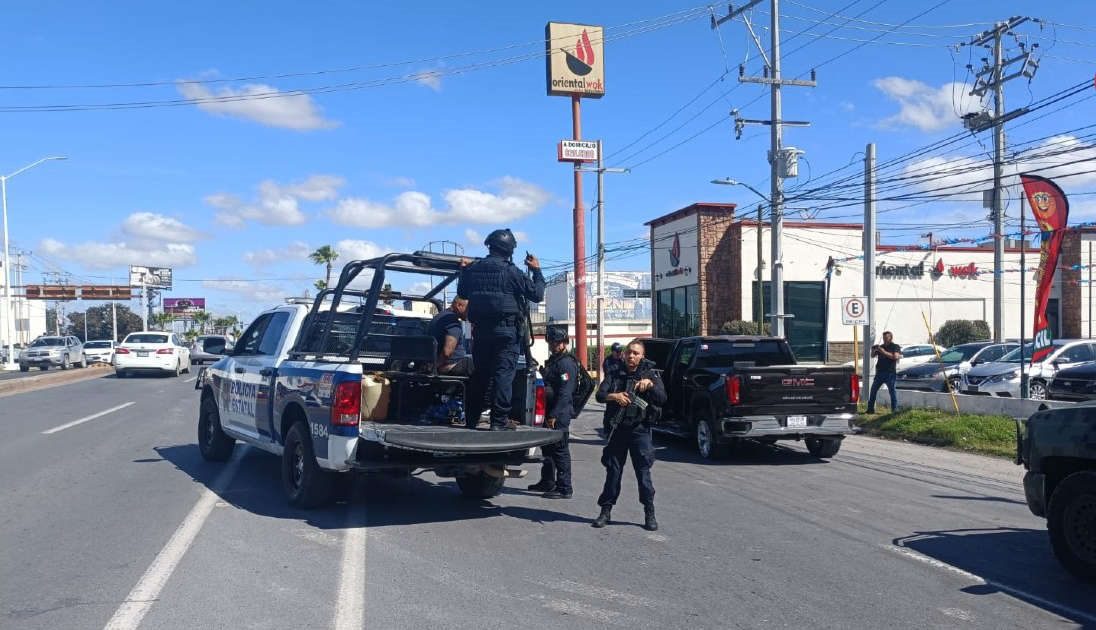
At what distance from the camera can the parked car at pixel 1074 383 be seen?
17.5 m

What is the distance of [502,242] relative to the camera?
7.92 m

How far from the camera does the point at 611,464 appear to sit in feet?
25.3

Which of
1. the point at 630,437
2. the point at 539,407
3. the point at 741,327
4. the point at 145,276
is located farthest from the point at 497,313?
the point at 145,276

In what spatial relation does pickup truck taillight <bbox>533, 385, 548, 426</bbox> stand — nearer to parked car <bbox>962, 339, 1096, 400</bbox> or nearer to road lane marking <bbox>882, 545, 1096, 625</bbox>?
road lane marking <bbox>882, 545, 1096, 625</bbox>

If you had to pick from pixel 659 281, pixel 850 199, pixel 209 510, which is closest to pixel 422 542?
pixel 209 510

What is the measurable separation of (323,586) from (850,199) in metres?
18.3

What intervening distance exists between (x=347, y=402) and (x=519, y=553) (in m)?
1.92

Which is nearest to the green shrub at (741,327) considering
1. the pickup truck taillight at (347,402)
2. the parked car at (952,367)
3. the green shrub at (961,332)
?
the parked car at (952,367)

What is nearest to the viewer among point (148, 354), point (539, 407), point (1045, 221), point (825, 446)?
point (539, 407)

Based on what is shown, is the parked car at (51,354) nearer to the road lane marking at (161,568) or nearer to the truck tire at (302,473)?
the road lane marking at (161,568)

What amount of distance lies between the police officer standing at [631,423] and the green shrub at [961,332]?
118 feet

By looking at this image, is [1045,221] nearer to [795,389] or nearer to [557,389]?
[795,389]

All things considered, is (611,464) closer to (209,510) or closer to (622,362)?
(622,362)

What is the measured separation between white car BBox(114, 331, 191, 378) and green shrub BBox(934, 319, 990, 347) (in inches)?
1286
